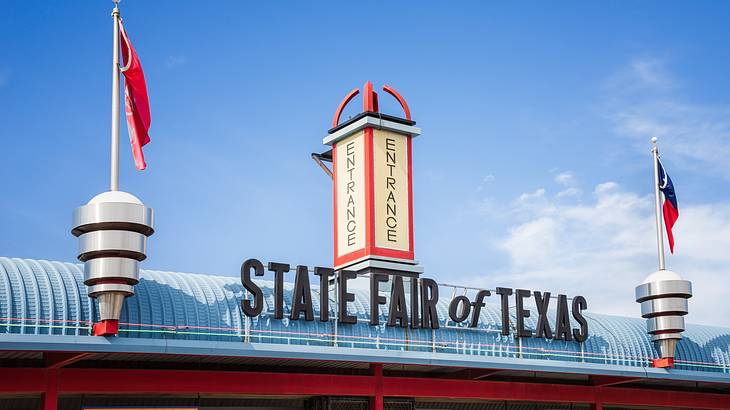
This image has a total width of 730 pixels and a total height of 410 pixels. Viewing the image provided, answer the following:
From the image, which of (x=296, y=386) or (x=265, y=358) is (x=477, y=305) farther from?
(x=265, y=358)

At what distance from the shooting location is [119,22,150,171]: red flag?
124 feet

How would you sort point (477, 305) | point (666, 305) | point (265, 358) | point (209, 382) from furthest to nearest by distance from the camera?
1. point (666, 305)
2. point (477, 305)
3. point (209, 382)
4. point (265, 358)

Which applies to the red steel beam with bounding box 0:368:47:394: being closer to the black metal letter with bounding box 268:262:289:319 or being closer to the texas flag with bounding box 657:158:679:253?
the black metal letter with bounding box 268:262:289:319

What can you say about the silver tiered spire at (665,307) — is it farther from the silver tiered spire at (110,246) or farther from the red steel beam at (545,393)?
the silver tiered spire at (110,246)

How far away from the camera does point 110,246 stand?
3484 centimetres

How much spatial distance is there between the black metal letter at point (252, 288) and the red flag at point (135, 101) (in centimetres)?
561

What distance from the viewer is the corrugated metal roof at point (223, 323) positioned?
3666 cm

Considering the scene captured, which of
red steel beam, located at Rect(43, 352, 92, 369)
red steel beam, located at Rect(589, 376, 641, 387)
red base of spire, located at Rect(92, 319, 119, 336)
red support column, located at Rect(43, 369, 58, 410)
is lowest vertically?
red support column, located at Rect(43, 369, 58, 410)

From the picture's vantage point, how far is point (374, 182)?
2051 inches

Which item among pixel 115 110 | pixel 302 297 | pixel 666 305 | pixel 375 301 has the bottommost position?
pixel 302 297

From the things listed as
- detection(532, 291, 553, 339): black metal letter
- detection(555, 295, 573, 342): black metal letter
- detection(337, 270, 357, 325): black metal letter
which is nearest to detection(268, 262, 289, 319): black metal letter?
detection(337, 270, 357, 325): black metal letter

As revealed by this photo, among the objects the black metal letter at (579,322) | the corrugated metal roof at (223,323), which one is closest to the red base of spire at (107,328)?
the corrugated metal roof at (223,323)

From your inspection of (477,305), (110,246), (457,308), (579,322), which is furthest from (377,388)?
(110,246)

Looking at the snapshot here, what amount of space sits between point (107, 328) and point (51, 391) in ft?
10.3
